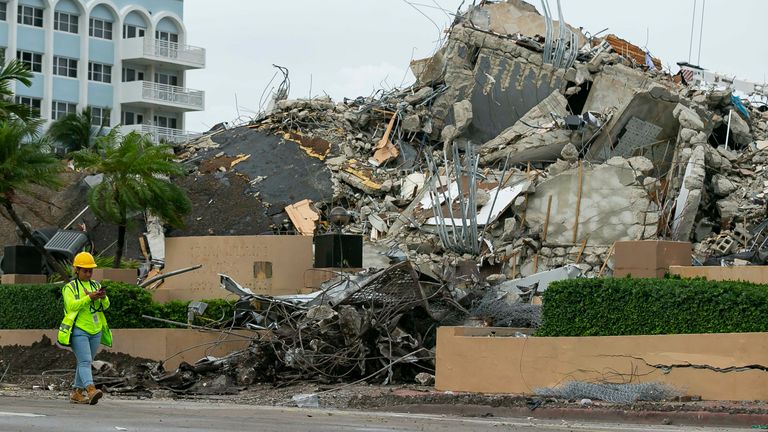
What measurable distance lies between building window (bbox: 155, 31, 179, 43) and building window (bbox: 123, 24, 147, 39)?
0.82 m

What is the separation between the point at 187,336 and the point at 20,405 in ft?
22.3

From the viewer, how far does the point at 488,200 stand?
2725cm

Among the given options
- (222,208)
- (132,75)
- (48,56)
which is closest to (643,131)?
(222,208)

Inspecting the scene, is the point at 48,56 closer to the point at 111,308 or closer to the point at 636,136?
the point at 636,136

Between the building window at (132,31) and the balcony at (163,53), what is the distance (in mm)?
536

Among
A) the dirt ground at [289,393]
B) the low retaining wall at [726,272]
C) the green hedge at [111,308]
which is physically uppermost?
the low retaining wall at [726,272]

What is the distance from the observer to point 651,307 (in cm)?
1580

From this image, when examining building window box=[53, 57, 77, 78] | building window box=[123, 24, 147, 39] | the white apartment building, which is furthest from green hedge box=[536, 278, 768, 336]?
building window box=[123, 24, 147, 39]

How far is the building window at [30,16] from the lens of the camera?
62594 mm

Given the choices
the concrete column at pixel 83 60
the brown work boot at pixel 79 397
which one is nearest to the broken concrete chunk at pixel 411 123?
the brown work boot at pixel 79 397

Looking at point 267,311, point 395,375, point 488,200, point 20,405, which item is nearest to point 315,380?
point 395,375

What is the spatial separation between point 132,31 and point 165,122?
4926 millimetres

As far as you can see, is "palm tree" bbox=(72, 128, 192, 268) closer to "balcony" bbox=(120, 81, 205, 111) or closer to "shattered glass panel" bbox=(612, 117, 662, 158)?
"shattered glass panel" bbox=(612, 117, 662, 158)

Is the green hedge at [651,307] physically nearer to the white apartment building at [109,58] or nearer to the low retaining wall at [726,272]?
the low retaining wall at [726,272]
